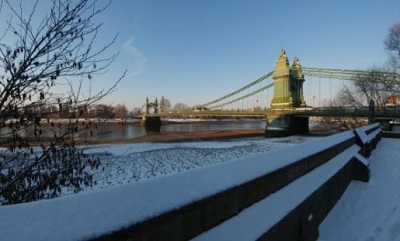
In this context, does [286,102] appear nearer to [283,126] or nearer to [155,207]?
[283,126]

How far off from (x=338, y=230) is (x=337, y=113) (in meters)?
42.0

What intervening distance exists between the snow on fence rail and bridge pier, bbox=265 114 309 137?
4615 cm

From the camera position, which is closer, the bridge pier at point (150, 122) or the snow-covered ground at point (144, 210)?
the snow-covered ground at point (144, 210)

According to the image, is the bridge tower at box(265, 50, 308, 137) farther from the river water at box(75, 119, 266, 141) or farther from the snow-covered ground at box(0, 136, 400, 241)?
the snow-covered ground at box(0, 136, 400, 241)

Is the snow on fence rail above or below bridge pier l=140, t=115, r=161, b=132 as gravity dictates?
above

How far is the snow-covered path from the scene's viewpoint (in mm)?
5211

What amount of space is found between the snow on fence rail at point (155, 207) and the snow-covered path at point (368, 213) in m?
1.92

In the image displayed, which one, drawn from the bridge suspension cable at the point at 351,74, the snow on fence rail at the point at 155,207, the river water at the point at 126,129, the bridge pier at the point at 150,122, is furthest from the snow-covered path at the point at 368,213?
the bridge pier at the point at 150,122

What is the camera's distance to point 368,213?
6301 mm

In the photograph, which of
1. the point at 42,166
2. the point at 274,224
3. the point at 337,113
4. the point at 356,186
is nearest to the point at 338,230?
the point at 274,224

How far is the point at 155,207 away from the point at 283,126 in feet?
161

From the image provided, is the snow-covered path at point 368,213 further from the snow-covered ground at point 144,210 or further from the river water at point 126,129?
the river water at point 126,129

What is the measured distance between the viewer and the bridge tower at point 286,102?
5003 cm

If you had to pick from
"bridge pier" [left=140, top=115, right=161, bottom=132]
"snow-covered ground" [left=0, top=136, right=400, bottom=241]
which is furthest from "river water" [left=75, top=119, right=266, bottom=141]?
"bridge pier" [left=140, top=115, right=161, bottom=132]
